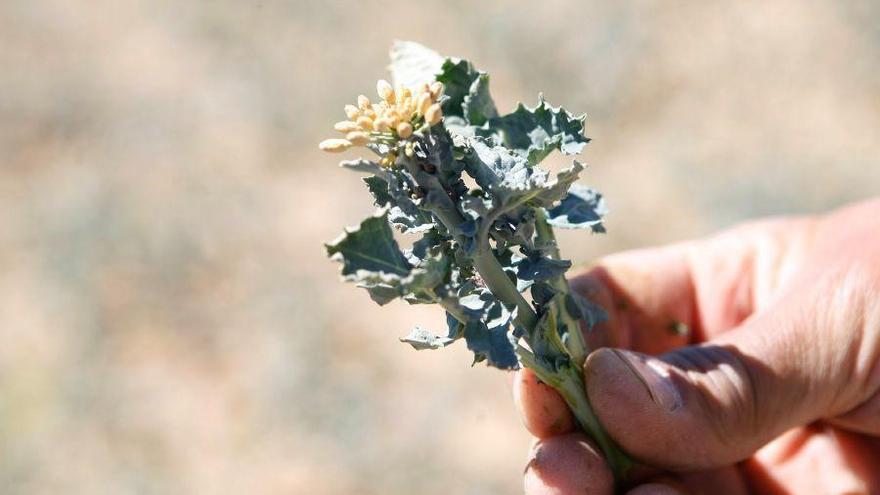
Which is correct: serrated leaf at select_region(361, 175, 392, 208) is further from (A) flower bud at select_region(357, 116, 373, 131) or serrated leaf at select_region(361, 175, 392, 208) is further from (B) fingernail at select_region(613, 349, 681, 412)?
(B) fingernail at select_region(613, 349, 681, 412)

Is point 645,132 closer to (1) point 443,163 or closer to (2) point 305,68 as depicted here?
(2) point 305,68

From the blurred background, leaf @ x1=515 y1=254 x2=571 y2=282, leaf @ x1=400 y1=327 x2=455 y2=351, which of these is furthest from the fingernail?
the blurred background

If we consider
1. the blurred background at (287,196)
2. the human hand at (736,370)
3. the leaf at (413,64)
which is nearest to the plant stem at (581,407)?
the human hand at (736,370)

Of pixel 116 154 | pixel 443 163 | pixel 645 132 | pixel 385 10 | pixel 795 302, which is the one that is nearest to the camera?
pixel 443 163

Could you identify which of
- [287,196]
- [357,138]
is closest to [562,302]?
[357,138]

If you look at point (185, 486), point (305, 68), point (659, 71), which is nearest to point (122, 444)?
point (185, 486)

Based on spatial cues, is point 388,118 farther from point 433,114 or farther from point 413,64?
point 413,64

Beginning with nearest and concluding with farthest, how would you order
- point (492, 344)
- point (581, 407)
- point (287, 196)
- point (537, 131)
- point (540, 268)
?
point (492, 344) < point (540, 268) < point (537, 131) < point (581, 407) < point (287, 196)
